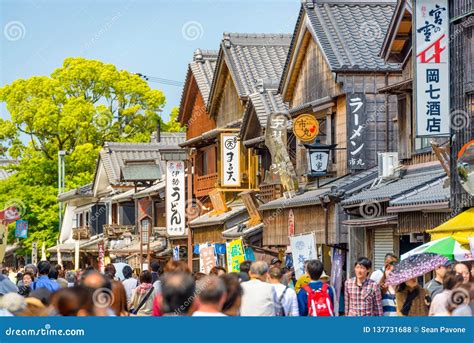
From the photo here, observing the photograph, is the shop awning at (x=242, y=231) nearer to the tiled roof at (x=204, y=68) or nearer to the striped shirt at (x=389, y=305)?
the tiled roof at (x=204, y=68)

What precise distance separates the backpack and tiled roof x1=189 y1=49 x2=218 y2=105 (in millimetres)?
35055

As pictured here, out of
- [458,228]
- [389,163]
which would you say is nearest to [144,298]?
[458,228]

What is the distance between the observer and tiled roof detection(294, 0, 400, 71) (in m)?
33.8

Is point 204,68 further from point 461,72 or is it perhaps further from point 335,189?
point 461,72

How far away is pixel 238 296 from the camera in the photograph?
11.0 metres

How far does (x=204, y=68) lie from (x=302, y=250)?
23.3m

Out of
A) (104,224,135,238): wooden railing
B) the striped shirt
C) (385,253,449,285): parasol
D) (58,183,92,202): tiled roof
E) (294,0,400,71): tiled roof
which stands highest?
(294,0,400,71): tiled roof

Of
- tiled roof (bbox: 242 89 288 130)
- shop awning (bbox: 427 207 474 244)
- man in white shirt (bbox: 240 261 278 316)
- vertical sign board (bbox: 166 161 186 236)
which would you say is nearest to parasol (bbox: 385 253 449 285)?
shop awning (bbox: 427 207 474 244)

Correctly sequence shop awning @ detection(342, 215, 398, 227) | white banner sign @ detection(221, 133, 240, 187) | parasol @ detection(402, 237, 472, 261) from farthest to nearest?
white banner sign @ detection(221, 133, 240, 187), shop awning @ detection(342, 215, 398, 227), parasol @ detection(402, 237, 472, 261)

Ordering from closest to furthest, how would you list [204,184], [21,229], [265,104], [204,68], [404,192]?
[404,192]
[265,104]
[204,184]
[204,68]
[21,229]

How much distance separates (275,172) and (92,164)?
1331 inches

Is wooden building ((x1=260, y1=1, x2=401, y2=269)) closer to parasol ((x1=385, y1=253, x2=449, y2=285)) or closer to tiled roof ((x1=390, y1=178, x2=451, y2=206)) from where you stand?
tiled roof ((x1=390, y1=178, x2=451, y2=206))

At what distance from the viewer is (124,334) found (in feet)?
41.1

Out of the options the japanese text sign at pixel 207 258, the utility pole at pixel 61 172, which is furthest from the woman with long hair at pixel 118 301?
the utility pole at pixel 61 172
